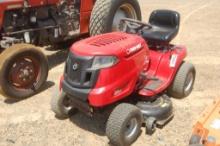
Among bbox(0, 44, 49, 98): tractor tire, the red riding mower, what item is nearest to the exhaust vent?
the red riding mower

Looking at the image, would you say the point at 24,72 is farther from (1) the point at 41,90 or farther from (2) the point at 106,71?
(2) the point at 106,71

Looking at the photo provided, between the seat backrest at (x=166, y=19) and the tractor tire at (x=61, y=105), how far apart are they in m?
1.76

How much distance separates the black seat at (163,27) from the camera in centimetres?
498

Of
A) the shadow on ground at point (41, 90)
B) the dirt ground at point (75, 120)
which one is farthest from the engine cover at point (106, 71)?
the shadow on ground at point (41, 90)

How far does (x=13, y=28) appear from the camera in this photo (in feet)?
19.2

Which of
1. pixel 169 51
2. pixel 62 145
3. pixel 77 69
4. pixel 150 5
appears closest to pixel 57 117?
pixel 62 145

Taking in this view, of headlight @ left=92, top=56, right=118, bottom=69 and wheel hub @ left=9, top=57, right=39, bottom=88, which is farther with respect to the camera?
wheel hub @ left=9, top=57, right=39, bottom=88

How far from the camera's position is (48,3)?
6.22 meters

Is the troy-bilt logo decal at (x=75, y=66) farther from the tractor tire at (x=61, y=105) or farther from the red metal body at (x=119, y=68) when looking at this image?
the tractor tire at (x=61, y=105)

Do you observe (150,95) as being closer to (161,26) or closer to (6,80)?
(161,26)

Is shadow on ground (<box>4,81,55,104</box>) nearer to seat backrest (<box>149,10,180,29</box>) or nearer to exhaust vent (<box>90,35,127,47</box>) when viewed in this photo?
exhaust vent (<box>90,35,127,47</box>)

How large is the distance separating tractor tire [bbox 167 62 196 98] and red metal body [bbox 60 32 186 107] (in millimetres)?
167

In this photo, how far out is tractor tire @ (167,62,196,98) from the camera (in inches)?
201

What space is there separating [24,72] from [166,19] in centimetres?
214
